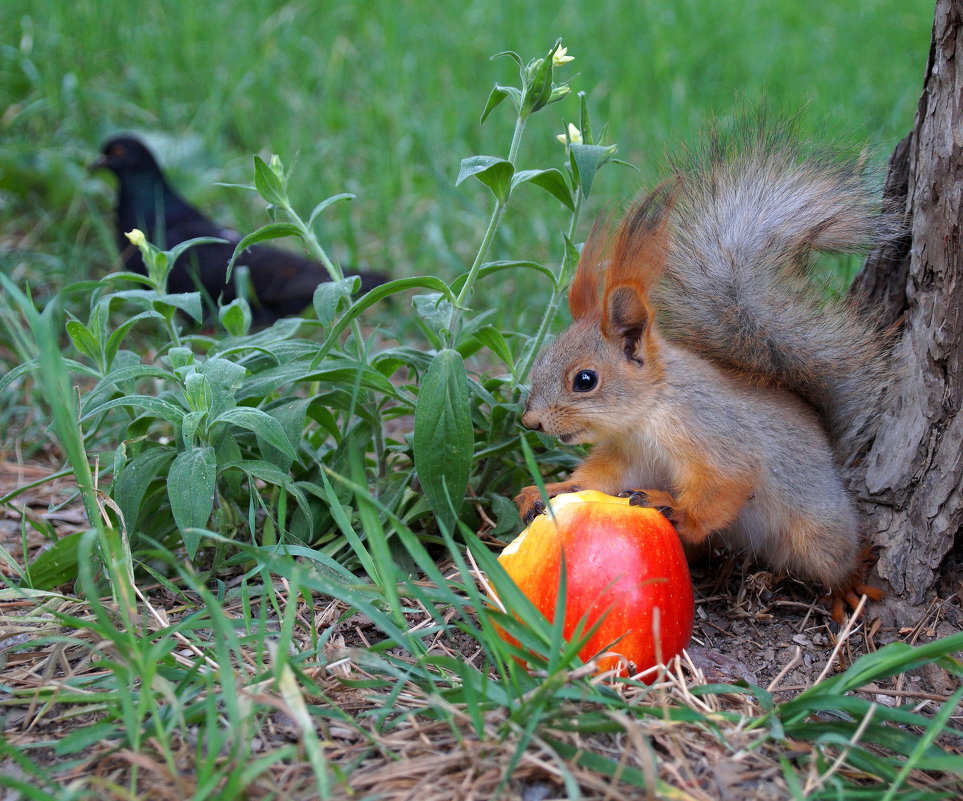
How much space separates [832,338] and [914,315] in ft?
0.53

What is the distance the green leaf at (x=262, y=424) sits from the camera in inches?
66.3

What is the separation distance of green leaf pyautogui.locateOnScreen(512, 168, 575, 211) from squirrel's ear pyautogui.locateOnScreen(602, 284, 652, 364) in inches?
7.8

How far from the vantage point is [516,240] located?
12.1 ft

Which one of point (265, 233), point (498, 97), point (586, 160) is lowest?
point (265, 233)

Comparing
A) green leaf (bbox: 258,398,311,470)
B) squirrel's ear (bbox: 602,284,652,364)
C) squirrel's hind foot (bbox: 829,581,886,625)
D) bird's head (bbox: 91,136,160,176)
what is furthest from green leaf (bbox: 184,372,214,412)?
bird's head (bbox: 91,136,160,176)

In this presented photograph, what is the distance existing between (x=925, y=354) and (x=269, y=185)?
1.32 meters

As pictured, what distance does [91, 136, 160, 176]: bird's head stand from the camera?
4.02 meters

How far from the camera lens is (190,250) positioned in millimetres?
3855

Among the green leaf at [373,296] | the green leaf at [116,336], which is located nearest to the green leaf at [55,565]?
the green leaf at [116,336]

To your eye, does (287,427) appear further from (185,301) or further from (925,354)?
(925,354)

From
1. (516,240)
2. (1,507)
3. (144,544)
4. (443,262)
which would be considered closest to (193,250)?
(443,262)

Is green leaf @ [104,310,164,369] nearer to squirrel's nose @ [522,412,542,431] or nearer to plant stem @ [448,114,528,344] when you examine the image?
plant stem @ [448,114,528,344]

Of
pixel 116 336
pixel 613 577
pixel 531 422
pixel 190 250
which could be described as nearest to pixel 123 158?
pixel 190 250

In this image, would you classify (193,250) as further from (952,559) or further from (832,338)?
(952,559)
